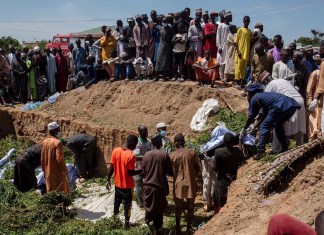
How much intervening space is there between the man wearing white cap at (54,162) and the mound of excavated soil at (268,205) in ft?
10.3

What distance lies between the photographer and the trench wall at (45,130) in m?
12.0

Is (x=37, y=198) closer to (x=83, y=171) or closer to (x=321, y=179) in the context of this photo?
(x=83, y=171)

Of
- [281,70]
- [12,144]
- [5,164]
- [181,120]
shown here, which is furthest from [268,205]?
[12,144]

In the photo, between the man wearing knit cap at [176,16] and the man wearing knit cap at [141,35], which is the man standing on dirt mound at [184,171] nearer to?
the man wearing knit cap at [176,16]

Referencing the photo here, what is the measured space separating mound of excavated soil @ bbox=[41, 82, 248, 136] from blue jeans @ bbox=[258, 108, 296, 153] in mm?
2819

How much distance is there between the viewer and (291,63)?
9.29 meters

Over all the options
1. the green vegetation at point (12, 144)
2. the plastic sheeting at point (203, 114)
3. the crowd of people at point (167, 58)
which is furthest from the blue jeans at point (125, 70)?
the green vegetation at point (12, 144)

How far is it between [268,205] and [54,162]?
4052 mm

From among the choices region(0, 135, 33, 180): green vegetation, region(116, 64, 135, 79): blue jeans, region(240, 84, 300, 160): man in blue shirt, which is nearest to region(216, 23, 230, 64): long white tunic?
region(116, 64, 135, 79): blue jeans

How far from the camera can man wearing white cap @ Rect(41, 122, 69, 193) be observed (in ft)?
26.6

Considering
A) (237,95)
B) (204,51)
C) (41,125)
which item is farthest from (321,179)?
(41,125)

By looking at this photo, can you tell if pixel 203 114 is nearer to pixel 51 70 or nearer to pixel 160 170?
pixel 160 170

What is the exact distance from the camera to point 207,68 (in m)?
11.8

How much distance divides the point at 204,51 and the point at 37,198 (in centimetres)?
616
